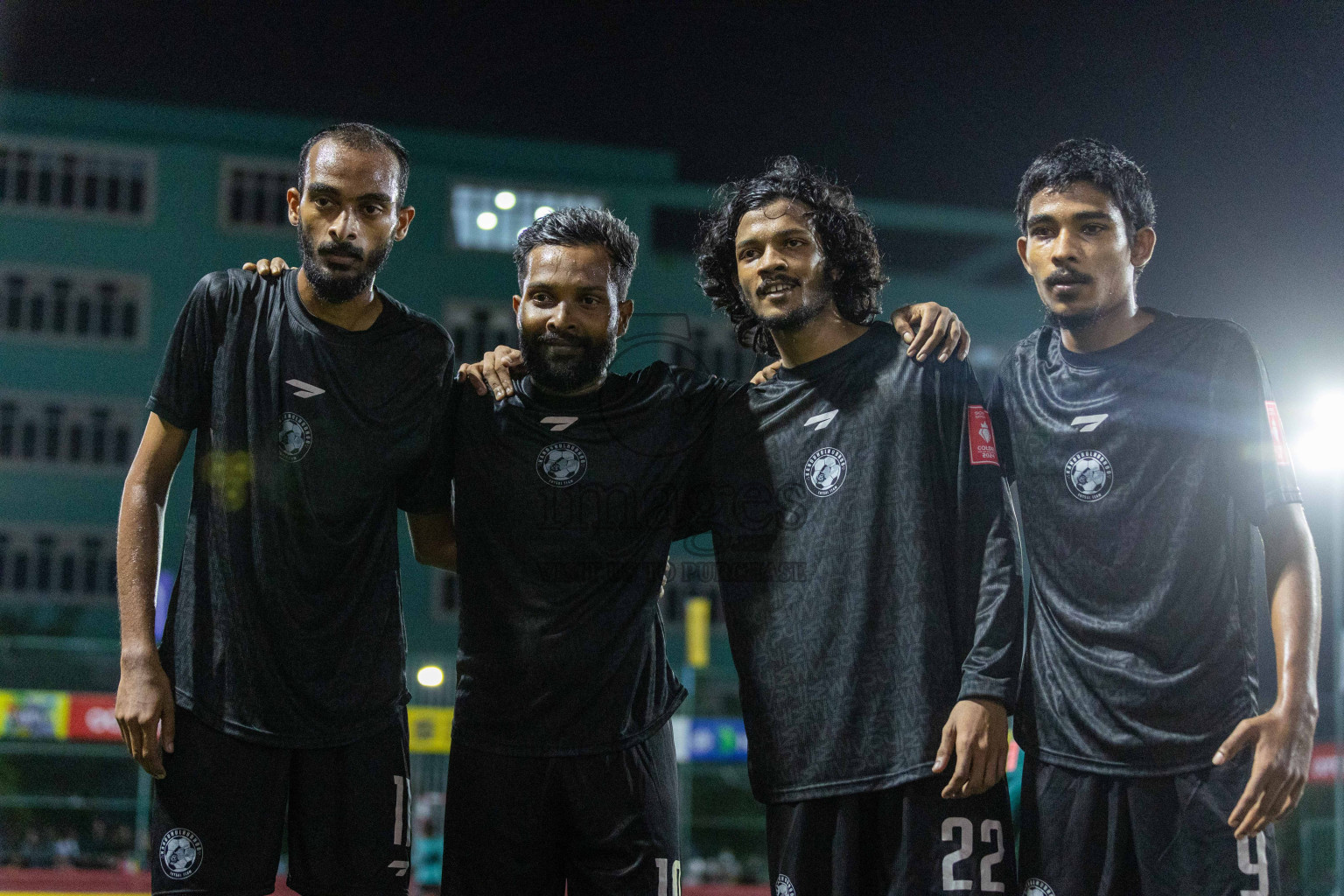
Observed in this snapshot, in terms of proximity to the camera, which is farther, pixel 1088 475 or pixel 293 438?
pixel 293 438

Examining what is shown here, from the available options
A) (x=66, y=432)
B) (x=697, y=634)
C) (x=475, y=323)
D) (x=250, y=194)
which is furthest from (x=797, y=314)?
(x=66, y=432)

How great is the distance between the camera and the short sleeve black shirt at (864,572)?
334 centimetres

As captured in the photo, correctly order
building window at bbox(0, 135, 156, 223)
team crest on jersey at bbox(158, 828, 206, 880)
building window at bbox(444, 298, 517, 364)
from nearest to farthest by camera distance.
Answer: team crest on jersey at bbox(158, 828, 206, 880), building window at bbox(0, 135, 156, 223), building window at bbox(444, 298, 517, 364)

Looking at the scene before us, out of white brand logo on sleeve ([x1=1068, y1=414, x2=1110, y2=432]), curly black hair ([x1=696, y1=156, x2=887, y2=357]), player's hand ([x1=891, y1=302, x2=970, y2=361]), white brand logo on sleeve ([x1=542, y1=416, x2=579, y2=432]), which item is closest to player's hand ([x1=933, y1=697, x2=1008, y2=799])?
white brand logo on sleeve ([x1=1068, y1=414, x2=1110, y2=432])

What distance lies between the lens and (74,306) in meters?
26.5

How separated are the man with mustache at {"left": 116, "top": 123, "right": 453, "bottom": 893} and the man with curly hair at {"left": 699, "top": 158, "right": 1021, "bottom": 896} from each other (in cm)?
111

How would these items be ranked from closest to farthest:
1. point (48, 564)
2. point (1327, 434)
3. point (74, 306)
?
1. point (1327, 434)
2. point (48, 564)
3. point (74, 306)

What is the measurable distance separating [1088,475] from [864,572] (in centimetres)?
73

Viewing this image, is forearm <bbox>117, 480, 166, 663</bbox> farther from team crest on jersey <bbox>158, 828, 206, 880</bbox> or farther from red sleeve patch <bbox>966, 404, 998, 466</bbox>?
red sleeve patch <bbox>966, 404, 998, 466</bbox>

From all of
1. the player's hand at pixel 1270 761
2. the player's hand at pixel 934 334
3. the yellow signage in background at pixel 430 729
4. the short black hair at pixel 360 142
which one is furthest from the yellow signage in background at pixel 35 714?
the player's hand at pixel 1270 761

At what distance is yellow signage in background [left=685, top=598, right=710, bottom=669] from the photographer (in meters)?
25.5

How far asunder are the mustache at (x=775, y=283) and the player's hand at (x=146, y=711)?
218cm

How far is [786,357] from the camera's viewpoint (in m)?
3.91

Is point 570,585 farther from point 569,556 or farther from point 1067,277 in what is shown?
point 1067,277
